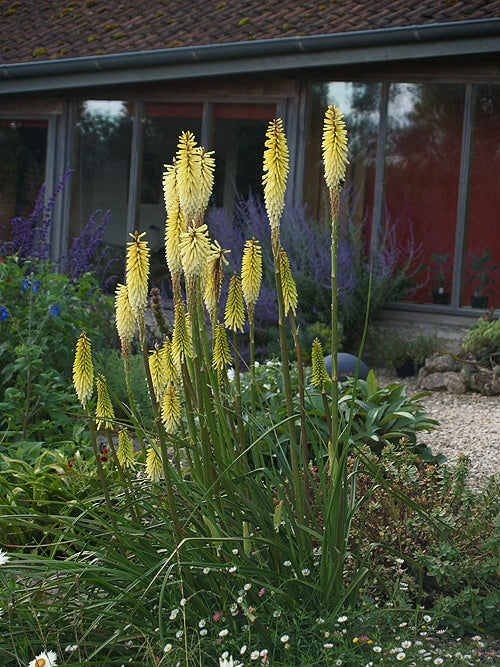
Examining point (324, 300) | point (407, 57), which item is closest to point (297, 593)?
point (324, 300)

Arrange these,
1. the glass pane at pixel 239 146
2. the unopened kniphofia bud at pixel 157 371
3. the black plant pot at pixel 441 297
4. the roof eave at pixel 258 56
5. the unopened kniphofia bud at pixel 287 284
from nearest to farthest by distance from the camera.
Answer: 1. the unopened kniphofia bud at pixel 287 284
2. the unopened kniphofia bud at pixel 157 371
3. the roof eave at pixel 258 56
4. the black plant pot at pixel 441 297
5. the glass pane at pixel 239 146

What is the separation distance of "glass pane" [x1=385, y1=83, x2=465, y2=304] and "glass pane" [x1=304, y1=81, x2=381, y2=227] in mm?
193

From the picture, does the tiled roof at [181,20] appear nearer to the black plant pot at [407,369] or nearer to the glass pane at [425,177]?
the glass pane at [425,177]

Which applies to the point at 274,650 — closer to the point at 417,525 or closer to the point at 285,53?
the point at 417,525

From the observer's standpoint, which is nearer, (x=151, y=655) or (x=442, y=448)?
(x=151, y=655)

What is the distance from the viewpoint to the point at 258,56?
9609mm

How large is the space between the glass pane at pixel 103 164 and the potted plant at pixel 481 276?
4310 millimetres

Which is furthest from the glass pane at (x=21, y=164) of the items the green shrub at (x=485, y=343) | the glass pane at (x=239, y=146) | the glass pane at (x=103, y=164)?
the green shrub at (x=485, y=343)

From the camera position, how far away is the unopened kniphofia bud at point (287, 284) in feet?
9.17

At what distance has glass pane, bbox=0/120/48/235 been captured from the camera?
1246 centimetres

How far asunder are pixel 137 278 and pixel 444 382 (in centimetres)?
571

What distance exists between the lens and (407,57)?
8.88 meters

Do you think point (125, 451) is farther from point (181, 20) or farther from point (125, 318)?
point (181, 20)

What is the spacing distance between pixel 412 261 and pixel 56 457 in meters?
6.15
